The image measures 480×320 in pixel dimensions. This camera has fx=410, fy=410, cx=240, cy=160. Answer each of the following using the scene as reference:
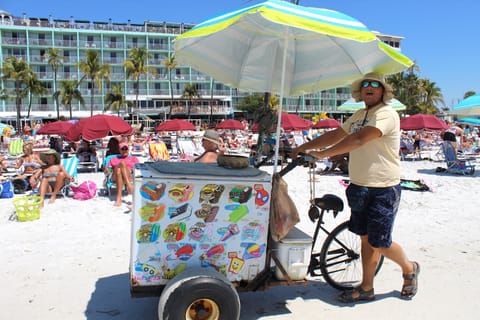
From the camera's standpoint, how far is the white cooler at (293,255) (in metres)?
2.99

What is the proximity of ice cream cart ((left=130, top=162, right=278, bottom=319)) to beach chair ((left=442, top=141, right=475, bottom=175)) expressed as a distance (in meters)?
10.2

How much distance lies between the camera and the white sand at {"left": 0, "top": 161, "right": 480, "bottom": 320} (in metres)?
3.16

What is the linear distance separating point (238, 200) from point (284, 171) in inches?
17.3

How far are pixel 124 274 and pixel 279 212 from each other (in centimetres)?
184

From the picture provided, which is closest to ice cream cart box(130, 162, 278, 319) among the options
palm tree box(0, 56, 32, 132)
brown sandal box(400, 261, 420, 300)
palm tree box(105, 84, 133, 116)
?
brown sandal box(400, 261, 420, 300)

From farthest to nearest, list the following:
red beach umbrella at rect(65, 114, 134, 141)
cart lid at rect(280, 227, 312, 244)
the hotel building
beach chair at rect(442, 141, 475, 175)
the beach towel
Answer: the hotel building < beach chair at rect(442, 141, 475, 175) < red beach umbrella at rect(65, 114, 134, 141) < the beach towel < cart lid at rect(280, 227, 312, 244)

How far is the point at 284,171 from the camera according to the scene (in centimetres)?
300

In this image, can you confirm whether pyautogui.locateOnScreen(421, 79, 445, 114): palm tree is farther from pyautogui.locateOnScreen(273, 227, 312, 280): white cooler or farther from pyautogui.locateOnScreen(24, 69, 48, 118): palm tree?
pyautogui.locateOnScreen(273, 227, 312, 280): white cooler

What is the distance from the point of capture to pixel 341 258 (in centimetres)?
363

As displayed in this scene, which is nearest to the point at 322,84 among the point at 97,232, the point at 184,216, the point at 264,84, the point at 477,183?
the point at 264,84

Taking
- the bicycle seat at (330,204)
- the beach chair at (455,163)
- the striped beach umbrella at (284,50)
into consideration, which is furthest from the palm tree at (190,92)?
the bicycle seat at (330,204)

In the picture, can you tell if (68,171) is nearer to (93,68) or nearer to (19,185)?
(19,185)

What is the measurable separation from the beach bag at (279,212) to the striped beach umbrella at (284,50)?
222 millimetres

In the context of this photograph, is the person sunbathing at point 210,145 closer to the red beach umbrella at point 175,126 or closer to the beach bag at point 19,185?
the beach bag at point 19,185
